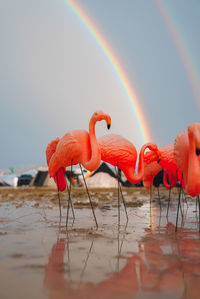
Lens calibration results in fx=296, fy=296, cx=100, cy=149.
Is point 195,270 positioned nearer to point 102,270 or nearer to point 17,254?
point 102,270

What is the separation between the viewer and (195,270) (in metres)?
3.49

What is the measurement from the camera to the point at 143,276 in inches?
129

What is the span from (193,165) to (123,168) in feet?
9.82

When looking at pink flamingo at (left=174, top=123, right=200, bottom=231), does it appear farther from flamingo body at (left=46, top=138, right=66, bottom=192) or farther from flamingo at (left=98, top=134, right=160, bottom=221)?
flamingo body at (left=46, top=138, right=66, bottom=192)

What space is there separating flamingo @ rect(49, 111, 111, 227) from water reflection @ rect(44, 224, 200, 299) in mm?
2634

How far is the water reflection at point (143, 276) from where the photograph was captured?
2807 millimetres

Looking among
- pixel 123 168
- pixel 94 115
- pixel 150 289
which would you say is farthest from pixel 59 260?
pixel 123 168

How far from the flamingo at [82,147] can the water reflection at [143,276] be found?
8.64 feet

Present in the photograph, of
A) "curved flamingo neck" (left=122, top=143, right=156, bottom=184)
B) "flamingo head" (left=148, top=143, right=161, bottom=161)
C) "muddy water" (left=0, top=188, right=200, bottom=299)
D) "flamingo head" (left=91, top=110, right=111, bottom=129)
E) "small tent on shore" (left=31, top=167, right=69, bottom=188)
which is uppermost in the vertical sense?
"flamingo head" (left=91, top=110, right=111, bottom=129)

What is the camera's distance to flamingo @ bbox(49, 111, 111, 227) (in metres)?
6.97

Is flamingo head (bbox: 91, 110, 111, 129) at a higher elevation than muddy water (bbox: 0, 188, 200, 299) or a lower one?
higher

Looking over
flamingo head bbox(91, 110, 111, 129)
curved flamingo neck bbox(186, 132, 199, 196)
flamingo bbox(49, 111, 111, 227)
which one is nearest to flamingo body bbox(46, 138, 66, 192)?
flamingo bbox(49, 111, 111, 227)

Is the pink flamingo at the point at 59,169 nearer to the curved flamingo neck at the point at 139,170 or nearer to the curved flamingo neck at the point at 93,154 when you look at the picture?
the curved flamingo neck at the point at 93,154

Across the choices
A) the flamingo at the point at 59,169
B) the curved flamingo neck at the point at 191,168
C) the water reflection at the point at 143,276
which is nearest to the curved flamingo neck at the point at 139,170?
the flamingo at the point at 59,169
